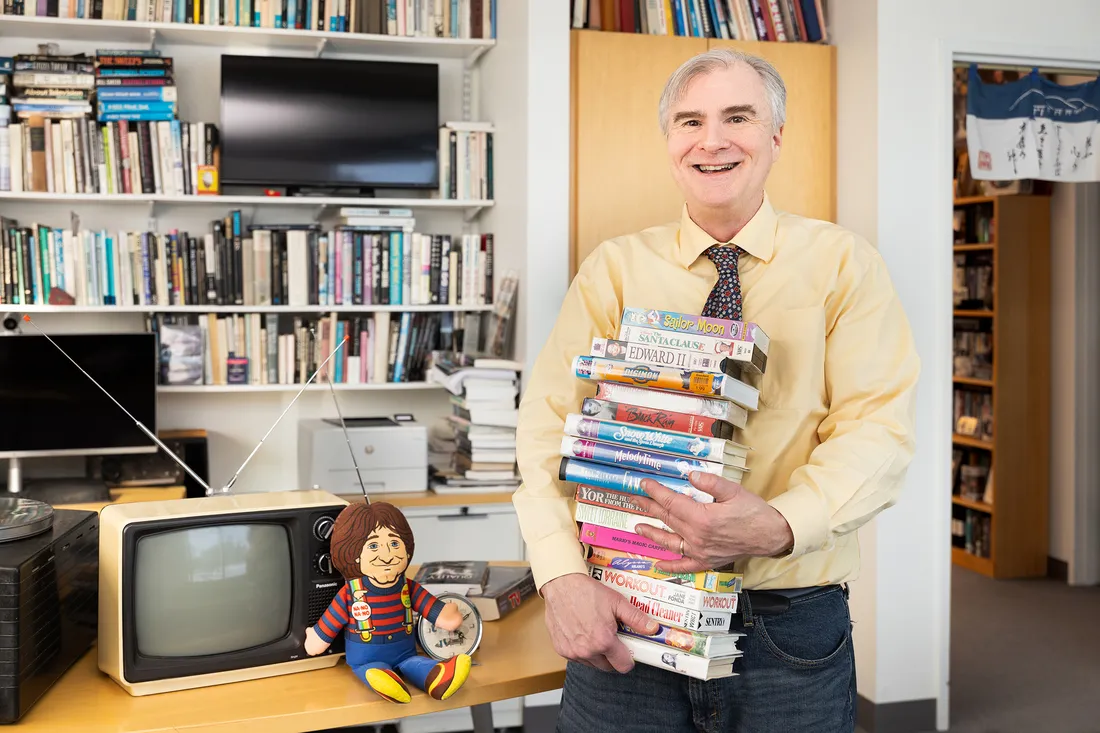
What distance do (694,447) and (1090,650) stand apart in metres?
3.67

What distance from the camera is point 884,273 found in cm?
150

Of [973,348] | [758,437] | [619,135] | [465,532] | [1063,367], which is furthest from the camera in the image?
[973,348]

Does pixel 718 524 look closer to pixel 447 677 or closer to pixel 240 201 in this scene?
pixel 447 677

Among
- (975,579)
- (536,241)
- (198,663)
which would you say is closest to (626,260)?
(198,663)

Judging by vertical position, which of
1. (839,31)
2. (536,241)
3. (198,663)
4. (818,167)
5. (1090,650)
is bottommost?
(1090,650)

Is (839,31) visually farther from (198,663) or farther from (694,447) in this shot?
(198,663)

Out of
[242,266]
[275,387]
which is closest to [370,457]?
[275,387]

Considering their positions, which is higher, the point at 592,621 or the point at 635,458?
the point at 635,458

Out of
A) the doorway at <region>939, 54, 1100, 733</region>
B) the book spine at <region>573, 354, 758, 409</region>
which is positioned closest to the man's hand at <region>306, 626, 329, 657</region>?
the book spine at <region>573, 354, 758, 409</region>

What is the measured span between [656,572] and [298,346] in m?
2.51

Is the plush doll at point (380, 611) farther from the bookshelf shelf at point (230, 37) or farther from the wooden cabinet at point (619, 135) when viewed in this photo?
the bookshelf shelf at point (230, 37)

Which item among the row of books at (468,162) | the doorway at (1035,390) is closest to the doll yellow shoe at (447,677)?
the row of books at (468,162)

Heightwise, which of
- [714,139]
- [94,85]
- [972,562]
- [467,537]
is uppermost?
[94,85]

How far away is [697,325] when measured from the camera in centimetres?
135
